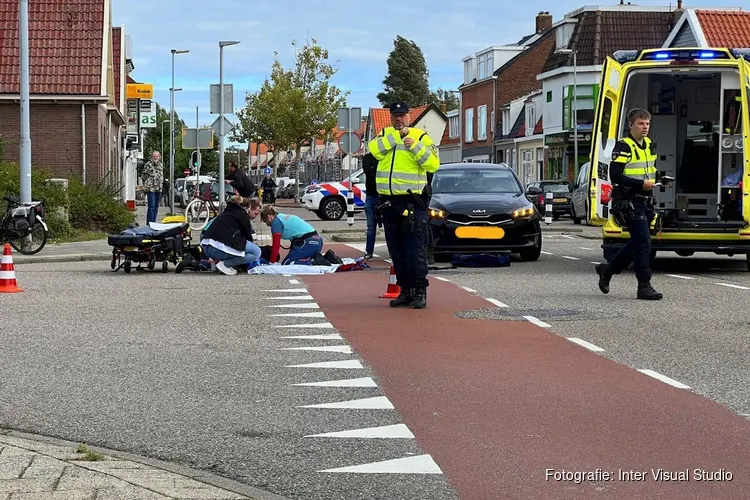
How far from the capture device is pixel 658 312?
40.3ft

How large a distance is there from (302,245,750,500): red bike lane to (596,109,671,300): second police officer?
2.87 m

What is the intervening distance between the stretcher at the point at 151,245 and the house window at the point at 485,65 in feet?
207

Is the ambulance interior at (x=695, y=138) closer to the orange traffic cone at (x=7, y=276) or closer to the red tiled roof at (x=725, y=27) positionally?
the orange traffic cone at (x=7, y=276)

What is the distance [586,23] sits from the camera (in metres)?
62.8

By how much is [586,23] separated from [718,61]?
4726cm

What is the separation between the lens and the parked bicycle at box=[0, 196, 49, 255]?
21.4 metres

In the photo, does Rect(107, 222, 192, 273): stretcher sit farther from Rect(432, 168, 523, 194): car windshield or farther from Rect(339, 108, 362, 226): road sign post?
Rect(339, 108, 362, 226): road sign post

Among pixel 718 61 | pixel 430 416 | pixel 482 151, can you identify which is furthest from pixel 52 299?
pixel 482 151

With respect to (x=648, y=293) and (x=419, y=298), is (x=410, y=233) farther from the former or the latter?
(x=648, y=293)

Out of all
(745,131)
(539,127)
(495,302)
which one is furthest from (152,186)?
(539,127)

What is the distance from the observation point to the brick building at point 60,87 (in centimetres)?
3453

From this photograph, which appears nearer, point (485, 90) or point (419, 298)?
point (419, 298)

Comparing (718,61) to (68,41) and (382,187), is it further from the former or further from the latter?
(68,41)

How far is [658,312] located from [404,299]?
2422 mm
